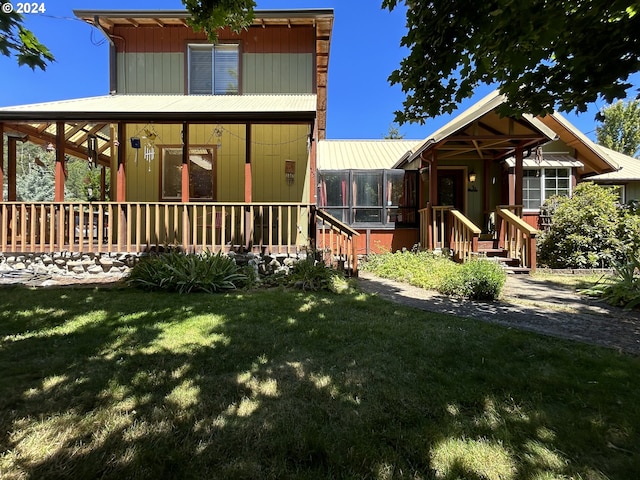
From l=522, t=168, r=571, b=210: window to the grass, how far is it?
10.2 meters

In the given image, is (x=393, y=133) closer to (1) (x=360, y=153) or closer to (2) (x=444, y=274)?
(1) (x=360, y=153)

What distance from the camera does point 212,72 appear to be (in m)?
10.7

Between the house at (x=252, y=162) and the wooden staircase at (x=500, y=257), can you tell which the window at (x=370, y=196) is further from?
the wooden staircase at (x=500, y=257)

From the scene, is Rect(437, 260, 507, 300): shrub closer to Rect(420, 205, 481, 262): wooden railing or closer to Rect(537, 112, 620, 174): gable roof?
Rect(420, 205, 481, 262): wooden railing

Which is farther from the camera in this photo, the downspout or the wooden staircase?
the downspout

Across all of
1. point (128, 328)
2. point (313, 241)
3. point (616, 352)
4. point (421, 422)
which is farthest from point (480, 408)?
point (313, 241)

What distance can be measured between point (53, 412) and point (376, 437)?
217 cm

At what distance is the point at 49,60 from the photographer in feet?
12.2

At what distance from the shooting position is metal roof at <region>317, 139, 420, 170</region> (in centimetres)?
1355

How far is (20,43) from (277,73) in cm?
797

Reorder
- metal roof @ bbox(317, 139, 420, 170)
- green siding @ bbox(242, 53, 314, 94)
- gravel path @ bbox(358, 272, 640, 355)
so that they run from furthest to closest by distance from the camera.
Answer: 1. metal roof @ bbox(317, 139, 420, 170)
2. green siding @ bbox(242, 53, 314, 94)
3. gravel path @ bbox(358, 272, 640, 355)

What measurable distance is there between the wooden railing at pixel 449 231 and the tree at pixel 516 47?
208 inches

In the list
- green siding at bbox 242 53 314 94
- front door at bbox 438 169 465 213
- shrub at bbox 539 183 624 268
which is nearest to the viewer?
shrub at bbox 539 183 624 268

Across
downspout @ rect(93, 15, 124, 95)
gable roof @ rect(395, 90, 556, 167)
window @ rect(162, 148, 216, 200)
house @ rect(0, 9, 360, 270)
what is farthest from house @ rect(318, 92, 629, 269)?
downspout @ rect(93, 15, 124, 95)
